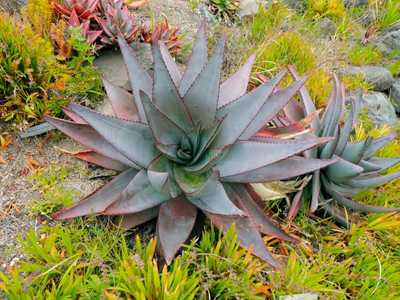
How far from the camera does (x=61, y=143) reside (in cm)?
264

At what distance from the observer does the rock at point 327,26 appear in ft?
15.4

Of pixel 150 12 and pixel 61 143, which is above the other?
pixel 150 12

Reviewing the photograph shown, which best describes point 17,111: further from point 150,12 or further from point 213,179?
point 150,12

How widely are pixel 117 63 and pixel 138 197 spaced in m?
1.39

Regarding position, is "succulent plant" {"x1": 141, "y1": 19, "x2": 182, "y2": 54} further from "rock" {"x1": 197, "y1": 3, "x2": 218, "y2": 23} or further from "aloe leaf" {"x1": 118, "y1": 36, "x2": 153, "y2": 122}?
"aloe leaf" {"x1": 118, "y1": 36, "x2": 153, "y2": 122}

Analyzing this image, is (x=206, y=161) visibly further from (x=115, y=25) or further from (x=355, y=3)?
(x=355, y=3)

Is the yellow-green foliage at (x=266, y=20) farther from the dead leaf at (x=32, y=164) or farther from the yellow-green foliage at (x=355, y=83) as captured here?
the dead leaf at (x=32, y=164)

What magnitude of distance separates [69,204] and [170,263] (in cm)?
66

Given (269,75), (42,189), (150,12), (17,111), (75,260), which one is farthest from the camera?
(150,12)

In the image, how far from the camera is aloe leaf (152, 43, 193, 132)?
6.54 feet

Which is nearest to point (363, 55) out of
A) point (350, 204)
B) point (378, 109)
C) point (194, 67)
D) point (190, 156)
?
point (378, 109)

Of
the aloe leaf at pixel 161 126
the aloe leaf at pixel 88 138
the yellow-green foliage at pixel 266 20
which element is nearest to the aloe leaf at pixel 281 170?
the aloe leaf at pixel 161 126

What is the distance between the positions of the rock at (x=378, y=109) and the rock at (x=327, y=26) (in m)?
1.20

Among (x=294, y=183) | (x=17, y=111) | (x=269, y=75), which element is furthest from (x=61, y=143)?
(x=269, y=75)
